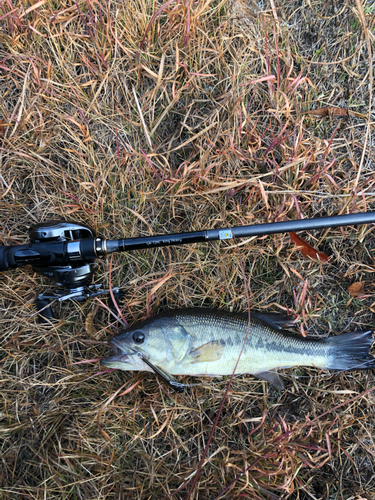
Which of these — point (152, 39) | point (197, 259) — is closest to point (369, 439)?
point (197, 259)

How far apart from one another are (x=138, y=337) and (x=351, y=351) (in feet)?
5.91

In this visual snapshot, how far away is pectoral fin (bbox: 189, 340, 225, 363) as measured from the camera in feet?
7.91

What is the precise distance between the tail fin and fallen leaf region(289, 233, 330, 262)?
687 millimetres

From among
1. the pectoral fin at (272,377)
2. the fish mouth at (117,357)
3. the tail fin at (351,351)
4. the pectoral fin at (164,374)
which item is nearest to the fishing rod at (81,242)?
the fish mouth at (117,357)

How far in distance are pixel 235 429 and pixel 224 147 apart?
2.54 meters

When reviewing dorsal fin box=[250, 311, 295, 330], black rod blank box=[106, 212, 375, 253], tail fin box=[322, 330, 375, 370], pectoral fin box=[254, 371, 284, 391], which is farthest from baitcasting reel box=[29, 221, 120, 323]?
tail fin box=[322, 330, 375, 370]

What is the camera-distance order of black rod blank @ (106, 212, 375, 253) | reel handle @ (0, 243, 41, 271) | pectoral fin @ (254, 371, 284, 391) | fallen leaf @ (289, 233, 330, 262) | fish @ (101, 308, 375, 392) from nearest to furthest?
black rod blank @ (106, 212, 375, 253) → reel handle @ (0, 243, 41, 271) → fish @ (101, 308, 375, 392) → pectoral fin @ (254, 371, 284, 391) → fallen leaf @ (289, 233, 330, 262)

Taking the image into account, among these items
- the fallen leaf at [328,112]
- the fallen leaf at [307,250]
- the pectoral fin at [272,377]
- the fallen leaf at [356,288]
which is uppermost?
the fallen leaf at [328,112]

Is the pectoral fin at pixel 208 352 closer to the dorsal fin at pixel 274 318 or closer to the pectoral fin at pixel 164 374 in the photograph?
the pectoral fin at pixel 164 374

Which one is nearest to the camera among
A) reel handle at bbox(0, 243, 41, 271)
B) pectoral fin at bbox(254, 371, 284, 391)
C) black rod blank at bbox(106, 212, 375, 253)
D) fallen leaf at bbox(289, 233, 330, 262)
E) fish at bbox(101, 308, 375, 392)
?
black rod blank at bbox(106, 212, 375, 253)

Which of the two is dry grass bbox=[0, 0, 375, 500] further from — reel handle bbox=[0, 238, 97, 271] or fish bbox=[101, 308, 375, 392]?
reel handle bbox=[0, 238, 97, 271]

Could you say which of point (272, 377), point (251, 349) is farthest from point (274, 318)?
point (272, 377)

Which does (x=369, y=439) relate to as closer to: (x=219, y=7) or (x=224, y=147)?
(x=224, y=147)

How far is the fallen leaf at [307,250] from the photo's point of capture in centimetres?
272
